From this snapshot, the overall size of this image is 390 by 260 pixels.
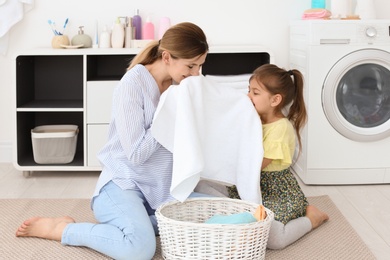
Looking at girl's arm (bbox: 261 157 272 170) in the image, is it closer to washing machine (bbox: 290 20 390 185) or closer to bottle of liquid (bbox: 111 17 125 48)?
washing machine (bbox: 290 20 390 185)

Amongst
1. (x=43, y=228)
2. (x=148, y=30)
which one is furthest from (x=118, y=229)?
(x=148, y=30)

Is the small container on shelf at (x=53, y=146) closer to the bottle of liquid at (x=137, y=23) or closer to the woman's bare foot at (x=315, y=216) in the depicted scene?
the bottle of liquid at (x=137, y=23)

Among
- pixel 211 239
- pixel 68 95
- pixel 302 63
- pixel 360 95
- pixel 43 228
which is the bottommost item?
pixel 43 228

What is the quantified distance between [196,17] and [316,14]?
671 mm

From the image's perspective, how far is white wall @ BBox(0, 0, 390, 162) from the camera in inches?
147

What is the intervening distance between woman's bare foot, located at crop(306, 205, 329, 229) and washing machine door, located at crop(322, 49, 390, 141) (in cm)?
73

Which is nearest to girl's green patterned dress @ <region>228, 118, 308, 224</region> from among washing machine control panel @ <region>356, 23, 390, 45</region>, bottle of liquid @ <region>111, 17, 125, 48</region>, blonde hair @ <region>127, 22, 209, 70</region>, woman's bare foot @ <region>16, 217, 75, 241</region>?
blonde hair @ <region>127, 22, 209, 70</region>

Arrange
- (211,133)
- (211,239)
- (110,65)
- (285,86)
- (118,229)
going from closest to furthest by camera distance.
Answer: (211,239) → (118,229) → (211,133) → (285,86) → (110,65)

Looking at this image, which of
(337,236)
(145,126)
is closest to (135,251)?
(145,126)

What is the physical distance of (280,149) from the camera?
244 cm

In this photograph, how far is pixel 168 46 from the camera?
235 cm

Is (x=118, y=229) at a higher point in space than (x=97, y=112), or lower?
lower

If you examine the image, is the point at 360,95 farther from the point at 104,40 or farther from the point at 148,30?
the point at 104,40

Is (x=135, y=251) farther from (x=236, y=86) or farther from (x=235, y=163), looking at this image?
(x=236, y=86)
